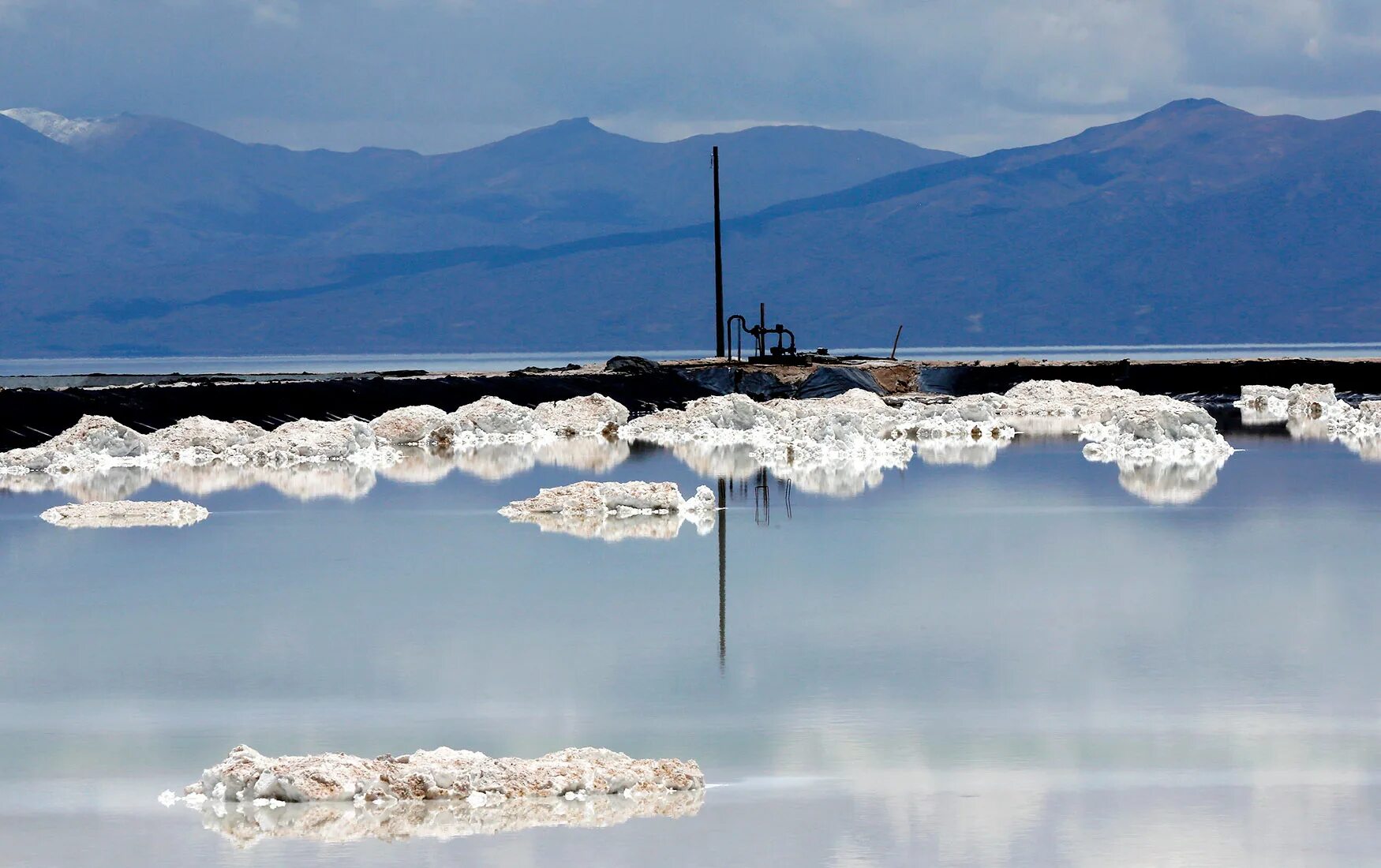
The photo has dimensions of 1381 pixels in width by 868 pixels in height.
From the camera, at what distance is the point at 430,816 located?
535 cm

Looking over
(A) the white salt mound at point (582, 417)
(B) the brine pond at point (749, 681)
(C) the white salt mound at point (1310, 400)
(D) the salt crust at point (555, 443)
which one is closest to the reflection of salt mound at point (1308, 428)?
(C) the white salt mound at point (1310, 400)

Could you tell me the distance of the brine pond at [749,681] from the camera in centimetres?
514

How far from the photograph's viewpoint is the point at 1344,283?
614 feet

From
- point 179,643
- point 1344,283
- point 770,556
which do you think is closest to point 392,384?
point 770,556

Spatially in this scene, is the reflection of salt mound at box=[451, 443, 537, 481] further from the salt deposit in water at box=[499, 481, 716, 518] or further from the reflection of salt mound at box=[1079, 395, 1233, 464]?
the reflection of salt mound at box=[1079, 395, 1233, 464]

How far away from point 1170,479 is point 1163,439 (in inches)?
168

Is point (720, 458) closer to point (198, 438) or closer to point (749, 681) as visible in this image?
point (198, 438)

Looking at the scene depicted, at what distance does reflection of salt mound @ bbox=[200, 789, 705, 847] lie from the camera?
5.19m

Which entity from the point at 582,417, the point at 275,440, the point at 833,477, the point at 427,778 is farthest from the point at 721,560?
the point at 582,417

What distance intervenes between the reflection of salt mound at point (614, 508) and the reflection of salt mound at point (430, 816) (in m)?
8.03

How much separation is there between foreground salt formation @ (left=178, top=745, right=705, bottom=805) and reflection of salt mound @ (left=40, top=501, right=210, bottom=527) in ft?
30.9

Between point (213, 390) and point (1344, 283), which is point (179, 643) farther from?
point (1344, 283)

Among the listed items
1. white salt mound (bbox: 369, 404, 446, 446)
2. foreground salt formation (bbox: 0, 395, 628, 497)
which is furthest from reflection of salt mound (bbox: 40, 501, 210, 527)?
white salt mound (bbox: 369, 404, 446, 446)

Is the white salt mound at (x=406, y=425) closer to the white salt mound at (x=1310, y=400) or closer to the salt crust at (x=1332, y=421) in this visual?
the salt crust at (x=1332, y=421)
